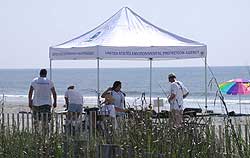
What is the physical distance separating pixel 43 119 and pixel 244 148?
9.42 ft

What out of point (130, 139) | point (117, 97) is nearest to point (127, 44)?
point (117, 97)

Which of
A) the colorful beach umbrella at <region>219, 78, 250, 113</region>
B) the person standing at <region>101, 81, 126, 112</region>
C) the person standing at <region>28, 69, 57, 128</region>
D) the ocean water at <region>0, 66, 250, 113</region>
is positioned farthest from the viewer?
the ocean water at <region>0, 66, 250, 113</region>

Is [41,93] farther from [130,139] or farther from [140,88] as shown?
[140,88]

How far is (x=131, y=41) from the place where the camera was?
1334 cm

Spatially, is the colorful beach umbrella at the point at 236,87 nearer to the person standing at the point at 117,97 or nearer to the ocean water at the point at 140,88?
the ocean water at the point at 140,88

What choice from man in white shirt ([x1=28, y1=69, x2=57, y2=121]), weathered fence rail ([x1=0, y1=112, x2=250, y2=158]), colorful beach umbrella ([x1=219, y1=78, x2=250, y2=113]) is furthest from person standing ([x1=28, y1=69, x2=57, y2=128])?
colorful beach umbrella ([x1=219, y1=78, x2=250, y2=113])

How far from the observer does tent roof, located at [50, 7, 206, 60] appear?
1295 cm

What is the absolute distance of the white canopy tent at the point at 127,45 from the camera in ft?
42.5

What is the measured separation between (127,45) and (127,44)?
82 millimetres

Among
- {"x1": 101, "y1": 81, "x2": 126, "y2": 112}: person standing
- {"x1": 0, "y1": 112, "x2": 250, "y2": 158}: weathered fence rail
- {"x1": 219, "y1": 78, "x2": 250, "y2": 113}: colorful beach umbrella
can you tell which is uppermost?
{"x1": 219, "y1": 78, "x2": 250, "y2": 113}: colorful beach umbrella

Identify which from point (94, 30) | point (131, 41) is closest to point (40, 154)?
point (131, 41)

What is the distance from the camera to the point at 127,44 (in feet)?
43.1

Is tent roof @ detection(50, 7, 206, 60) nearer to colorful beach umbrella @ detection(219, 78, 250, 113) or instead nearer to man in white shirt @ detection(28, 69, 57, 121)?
man in white shirt @ detection(28, 69, 57, 121)

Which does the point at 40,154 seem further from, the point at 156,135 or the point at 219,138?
the point at 219,138
